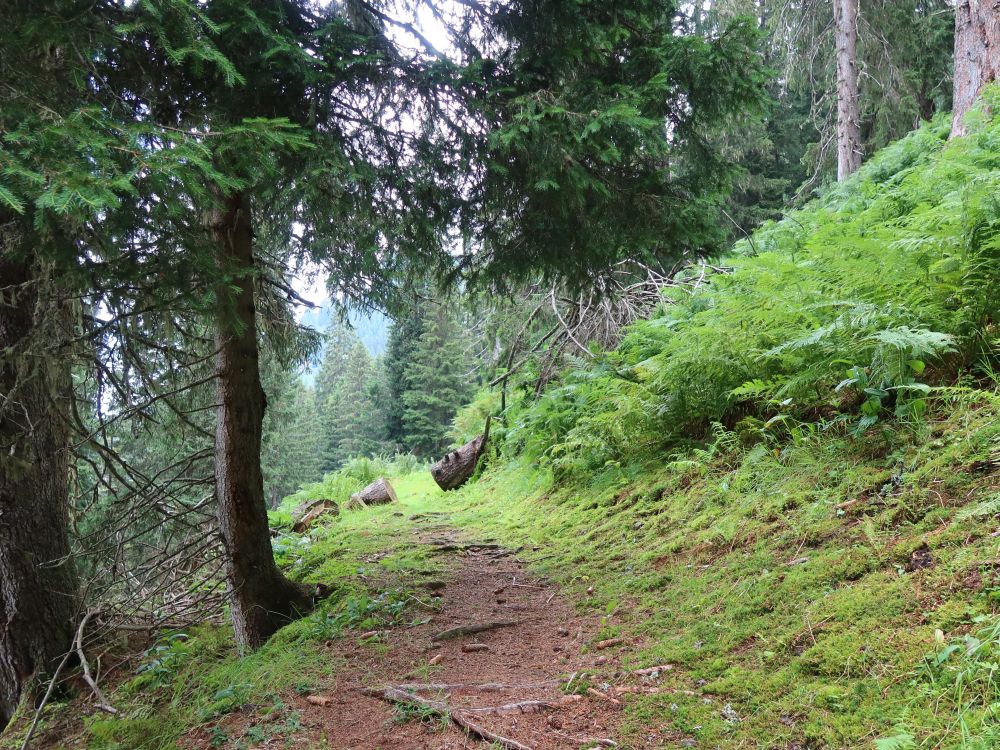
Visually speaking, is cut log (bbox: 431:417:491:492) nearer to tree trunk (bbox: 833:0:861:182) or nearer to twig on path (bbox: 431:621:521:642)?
twig on path (bbox: 431:621:521:642)

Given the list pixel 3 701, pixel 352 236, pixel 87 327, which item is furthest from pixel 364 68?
pixel 3 701

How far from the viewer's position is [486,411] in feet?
41.1

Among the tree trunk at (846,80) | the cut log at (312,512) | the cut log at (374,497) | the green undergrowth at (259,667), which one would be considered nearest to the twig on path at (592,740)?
the green undergrowth at (259,667)

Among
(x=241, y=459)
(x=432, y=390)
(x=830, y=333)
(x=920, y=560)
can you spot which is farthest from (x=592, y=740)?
(x=432, y=390)

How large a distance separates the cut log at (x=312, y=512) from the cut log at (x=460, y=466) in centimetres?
206

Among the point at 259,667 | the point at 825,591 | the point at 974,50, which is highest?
the point at 974,50

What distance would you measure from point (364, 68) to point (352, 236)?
4.55 feet

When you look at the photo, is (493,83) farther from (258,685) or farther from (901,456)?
(258,685)

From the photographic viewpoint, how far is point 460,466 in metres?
11.4

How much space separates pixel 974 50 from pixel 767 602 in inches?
323

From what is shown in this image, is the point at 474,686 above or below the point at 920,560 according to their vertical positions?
below

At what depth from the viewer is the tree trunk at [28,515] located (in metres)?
4.32

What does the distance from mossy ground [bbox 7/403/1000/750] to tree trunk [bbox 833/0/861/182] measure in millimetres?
11756

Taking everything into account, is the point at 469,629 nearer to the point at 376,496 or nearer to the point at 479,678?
the point at 479,678
